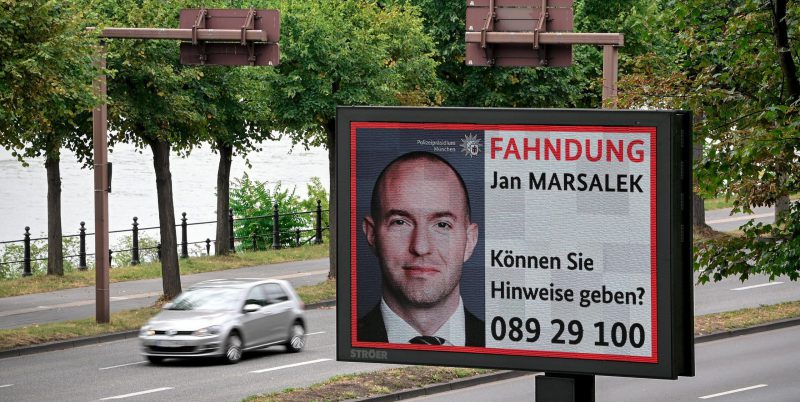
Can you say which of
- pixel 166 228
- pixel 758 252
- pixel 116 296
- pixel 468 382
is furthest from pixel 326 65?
pixel 758 252

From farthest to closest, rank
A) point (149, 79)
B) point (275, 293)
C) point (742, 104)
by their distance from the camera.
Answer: point (149, 79), point (275, 293), point (742, 104)

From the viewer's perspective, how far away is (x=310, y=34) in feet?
103

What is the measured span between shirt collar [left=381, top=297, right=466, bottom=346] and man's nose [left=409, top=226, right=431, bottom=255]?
447mm

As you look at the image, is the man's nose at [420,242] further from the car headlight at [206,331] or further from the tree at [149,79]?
the tree at [149,79]

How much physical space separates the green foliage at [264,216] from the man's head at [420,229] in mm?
30665

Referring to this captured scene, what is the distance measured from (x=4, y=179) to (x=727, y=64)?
63326 millimetres

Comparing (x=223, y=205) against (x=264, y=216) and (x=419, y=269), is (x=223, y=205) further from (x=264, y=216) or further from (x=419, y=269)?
(x=419, y=269)

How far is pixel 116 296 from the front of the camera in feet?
105

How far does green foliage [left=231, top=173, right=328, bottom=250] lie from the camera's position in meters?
42.2

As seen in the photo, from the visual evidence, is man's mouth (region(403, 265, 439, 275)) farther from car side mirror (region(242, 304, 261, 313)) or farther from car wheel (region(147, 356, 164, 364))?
car wheel (region(147, 356, 164, 364))

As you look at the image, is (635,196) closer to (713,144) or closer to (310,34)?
(713,144)

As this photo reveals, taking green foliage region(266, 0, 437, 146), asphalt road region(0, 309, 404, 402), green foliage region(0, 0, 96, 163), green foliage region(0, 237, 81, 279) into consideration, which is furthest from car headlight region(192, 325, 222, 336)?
green foliage region(0, 237, 81, 279)

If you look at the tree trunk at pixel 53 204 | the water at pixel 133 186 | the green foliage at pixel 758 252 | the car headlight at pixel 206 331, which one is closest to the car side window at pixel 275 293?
the car headlight at pixel 206 331

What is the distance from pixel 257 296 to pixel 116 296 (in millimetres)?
8655
